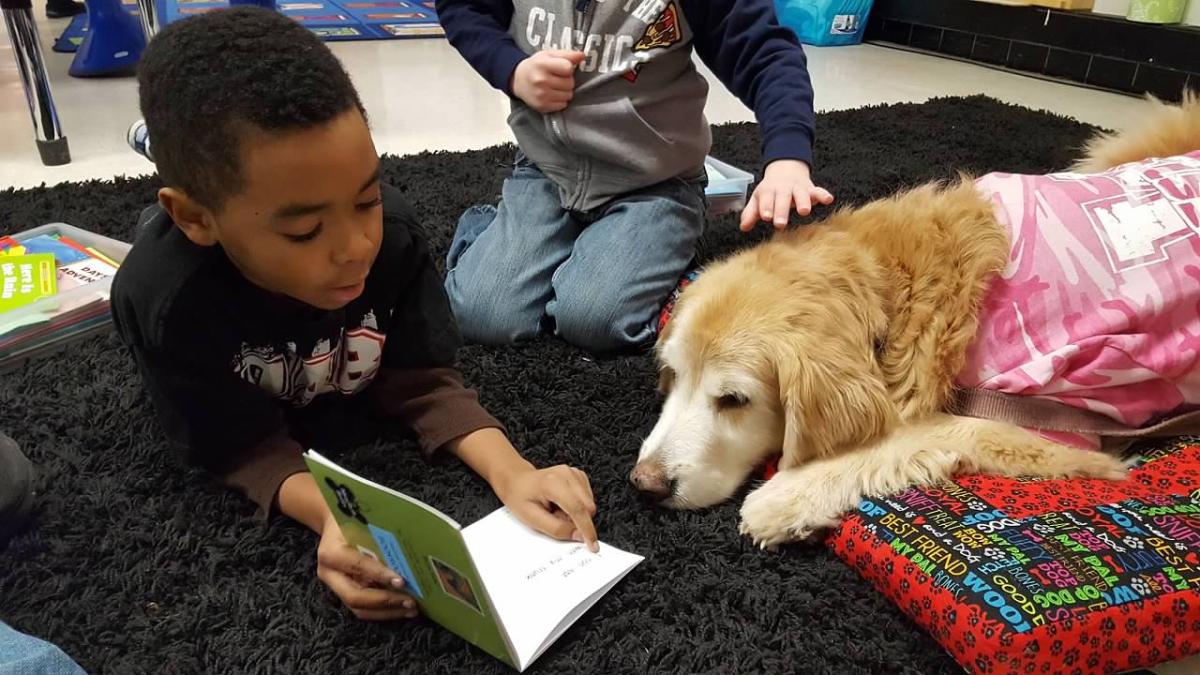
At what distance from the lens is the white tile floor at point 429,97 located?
2496 millimetres

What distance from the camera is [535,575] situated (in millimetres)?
953

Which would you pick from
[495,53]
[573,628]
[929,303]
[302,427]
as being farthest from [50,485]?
[929,303]

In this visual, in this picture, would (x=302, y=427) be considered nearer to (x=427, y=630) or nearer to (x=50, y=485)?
(x=50, y=485)

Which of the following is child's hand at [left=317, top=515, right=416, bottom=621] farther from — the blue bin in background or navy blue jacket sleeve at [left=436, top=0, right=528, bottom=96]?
the blue bin in background

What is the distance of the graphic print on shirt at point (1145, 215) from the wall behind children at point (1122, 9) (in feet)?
8.67

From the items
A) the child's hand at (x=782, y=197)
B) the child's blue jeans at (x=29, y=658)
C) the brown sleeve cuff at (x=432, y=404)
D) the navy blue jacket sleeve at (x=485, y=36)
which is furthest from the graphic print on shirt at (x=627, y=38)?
the child's blue jeans at (x=29, y=658)

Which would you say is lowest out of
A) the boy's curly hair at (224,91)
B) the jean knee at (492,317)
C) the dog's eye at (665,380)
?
the jean knee at (492,317)

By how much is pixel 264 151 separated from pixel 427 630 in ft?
1.71

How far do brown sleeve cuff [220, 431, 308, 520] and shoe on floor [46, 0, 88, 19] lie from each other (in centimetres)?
441

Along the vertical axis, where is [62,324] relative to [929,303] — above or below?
below

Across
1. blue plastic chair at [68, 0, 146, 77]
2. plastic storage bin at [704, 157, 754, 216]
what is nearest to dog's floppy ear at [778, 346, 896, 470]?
plastic storage bin at [704, 157, 754, 216]

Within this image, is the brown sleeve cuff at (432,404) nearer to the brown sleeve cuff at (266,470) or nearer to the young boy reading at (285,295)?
the young boy reading at (285,295)

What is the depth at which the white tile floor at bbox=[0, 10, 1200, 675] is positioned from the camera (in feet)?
8.19

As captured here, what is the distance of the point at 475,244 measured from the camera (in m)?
1.70
